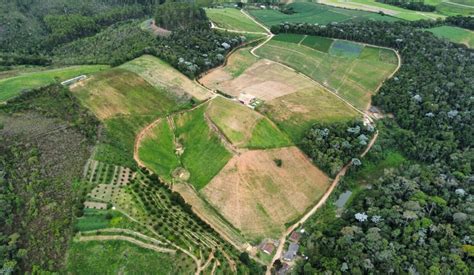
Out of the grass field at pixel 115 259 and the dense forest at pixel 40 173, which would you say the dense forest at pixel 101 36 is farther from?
the grass field at pixel 115 259

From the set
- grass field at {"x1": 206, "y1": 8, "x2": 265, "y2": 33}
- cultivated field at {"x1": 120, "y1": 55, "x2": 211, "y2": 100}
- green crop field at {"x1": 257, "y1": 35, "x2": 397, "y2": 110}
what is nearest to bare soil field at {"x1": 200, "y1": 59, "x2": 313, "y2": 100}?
cultivated field at {"x1": 120, "y1": 55, "x2": 211, "y2": 100}

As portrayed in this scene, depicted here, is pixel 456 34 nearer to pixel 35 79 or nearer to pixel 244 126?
pixel 244 126

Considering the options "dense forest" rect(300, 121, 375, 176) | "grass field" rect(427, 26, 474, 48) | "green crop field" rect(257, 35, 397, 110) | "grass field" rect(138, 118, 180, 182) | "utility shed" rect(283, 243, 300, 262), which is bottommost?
"utility shed" rect(283, 243, 300, 262)

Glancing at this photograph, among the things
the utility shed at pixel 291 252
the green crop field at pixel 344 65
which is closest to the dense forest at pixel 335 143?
the green crop field at pixel 344 65

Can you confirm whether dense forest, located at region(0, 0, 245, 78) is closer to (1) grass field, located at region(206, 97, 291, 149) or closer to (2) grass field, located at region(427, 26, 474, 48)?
(1) grass field, located at region(206, 97, 291, 149)

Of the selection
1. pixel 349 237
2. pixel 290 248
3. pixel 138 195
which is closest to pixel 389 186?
pixel 349 237
